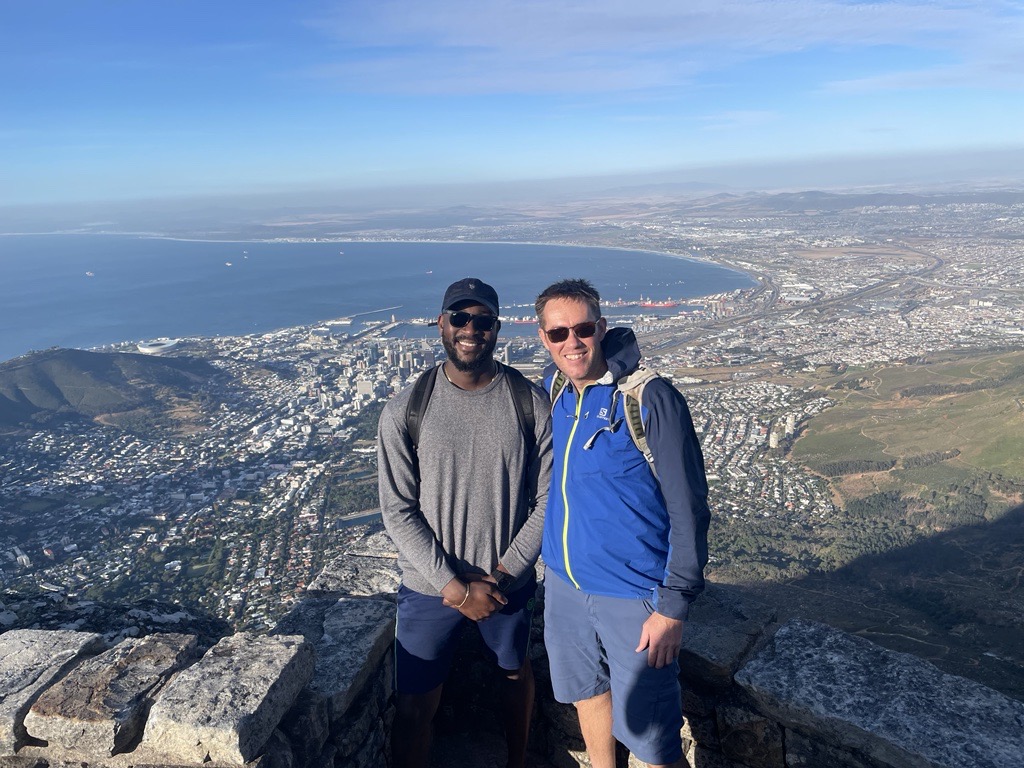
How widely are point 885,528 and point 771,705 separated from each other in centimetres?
1511

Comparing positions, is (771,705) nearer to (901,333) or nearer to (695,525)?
(695,525)

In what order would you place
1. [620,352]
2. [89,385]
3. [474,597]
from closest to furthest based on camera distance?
[620,352], [474,597], [89,385]

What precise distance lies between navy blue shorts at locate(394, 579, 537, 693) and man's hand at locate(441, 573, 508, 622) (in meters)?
0.08

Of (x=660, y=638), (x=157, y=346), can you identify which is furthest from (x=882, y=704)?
(x=157, y=346)

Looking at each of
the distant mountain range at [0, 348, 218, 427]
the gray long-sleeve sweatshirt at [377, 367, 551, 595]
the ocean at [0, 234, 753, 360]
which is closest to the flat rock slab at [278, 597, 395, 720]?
the gray long-sleeve sweatshirt at [377, 367, 551, 595]

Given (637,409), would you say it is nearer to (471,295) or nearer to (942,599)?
(471,295)

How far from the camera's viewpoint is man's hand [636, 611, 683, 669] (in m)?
2.08

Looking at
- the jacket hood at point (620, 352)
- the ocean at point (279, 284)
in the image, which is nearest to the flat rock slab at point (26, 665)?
the jacket hood at point (620, 352)

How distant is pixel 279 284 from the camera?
239 feet

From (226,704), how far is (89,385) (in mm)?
33342

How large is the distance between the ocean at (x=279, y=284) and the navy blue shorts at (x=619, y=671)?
38.8 meters

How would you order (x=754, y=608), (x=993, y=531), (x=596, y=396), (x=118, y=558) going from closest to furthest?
(x=596, y=396), (x=754, y=608), (x=993, y=531), (x=118, y=558)

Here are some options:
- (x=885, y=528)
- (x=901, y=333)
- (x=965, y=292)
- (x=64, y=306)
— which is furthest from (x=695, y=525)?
(x=64, y=306)

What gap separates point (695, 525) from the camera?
2.02 metres
